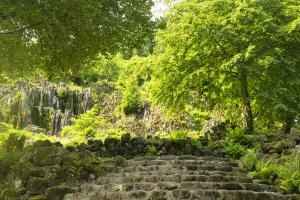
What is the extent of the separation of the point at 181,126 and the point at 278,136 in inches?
306

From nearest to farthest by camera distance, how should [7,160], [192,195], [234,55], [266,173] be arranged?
1. [192,195]
2. [266,173]
3. [7,160]
4. [234,55]

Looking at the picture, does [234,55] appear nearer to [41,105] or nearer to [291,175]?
[291,175]

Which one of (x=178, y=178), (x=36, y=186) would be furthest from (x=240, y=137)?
(x=36, y=186)

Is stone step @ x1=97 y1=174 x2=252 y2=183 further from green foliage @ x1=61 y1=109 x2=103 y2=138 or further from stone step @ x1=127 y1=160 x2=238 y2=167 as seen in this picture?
green foliage @ x1=61 y1=109 x2=103 y2=138

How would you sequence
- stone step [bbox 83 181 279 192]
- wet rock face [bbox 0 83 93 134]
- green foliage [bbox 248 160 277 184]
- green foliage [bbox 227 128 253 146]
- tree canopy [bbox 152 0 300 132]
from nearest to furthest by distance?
stone step [bbox 83 181 279 192], green foliage [bbox 248 160 277 184], green foliage [bbox 227 128 253 146], tree canopy [bbox 152 0 300 132], wet rock face [bbox 0 83 93 134]

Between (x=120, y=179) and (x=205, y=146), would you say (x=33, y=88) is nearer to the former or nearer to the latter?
(x=205, y=146)

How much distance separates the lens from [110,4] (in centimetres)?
1105

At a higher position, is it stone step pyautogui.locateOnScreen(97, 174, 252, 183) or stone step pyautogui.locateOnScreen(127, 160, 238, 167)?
stone step pyautogui.locateOnScreen(127, 160, 238, 167)

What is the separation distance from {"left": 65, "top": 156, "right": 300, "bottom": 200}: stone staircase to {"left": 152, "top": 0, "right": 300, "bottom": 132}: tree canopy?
3.90 meters

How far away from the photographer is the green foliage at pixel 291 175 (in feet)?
27.6

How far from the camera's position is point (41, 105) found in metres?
24.3

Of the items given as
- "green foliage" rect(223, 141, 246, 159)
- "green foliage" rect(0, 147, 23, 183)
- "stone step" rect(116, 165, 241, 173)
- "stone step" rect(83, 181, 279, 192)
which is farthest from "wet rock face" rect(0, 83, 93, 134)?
"stone step" rect(83, 181, 279, 192)

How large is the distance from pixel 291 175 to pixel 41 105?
1860cm

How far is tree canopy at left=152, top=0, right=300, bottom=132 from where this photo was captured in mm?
13500
